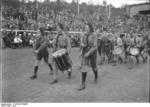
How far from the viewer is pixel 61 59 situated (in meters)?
6.92

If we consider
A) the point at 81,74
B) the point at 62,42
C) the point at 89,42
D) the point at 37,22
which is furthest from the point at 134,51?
the point at 37,22

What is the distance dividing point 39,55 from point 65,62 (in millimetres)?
969

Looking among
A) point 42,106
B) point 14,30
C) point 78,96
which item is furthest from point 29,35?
point 42,106

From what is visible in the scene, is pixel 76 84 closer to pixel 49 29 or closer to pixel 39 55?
pixel 39 55

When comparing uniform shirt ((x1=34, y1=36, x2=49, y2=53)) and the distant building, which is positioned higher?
the distant building

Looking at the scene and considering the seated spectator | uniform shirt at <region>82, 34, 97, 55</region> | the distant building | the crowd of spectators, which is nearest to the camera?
uniform shirt at <region>82, 34, 97, 55</region>

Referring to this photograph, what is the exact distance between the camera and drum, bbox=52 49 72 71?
22.4ft

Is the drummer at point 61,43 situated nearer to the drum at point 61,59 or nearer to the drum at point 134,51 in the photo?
the drum at point 61,59

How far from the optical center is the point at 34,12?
1922cm

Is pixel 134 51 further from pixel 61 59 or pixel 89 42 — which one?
pixel 61 59

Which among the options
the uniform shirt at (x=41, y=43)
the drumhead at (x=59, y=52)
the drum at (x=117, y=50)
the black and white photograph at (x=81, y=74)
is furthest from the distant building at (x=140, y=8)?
the uniform shirt at (x=41, y=43)

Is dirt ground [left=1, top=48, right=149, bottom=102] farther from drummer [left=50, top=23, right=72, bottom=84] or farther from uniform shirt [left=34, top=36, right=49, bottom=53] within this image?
uniform shirt [left=34, top=36, right=49, bottom=53]

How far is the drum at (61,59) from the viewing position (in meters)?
6.83

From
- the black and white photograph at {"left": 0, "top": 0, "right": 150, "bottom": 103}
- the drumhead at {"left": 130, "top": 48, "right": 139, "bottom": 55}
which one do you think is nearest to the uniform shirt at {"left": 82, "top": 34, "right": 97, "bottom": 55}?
the black and white photograph at {"left": 0, "top": 0, "right": 150, "bottom": 103}
